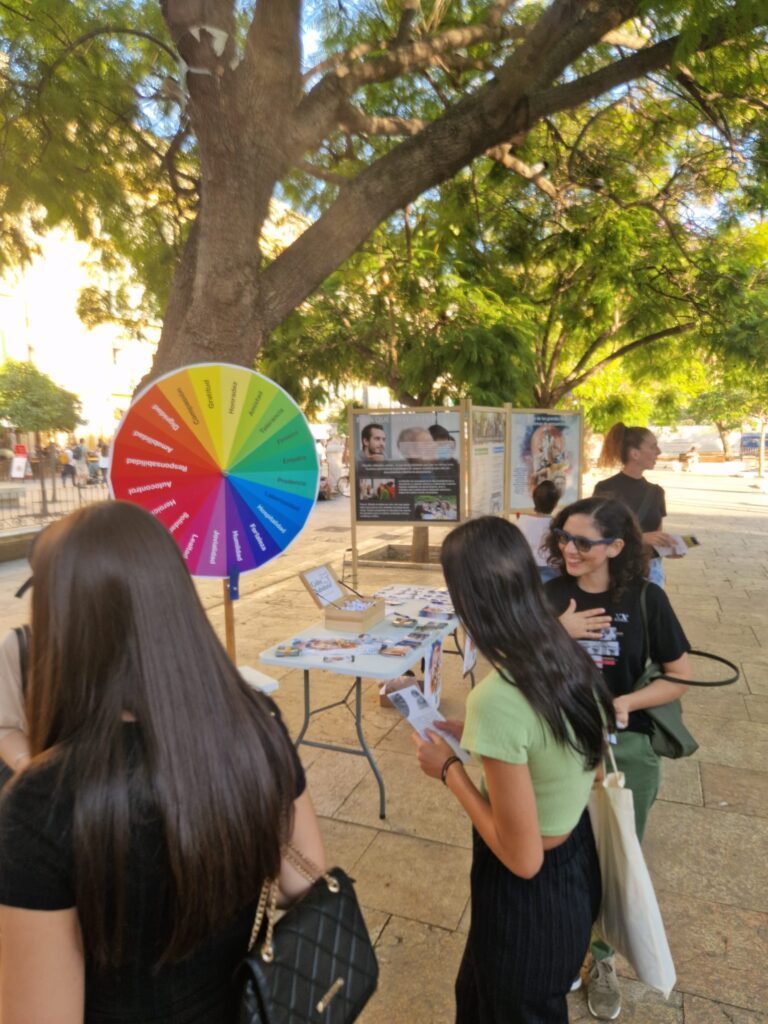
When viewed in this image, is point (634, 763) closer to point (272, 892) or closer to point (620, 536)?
point (620, 536)

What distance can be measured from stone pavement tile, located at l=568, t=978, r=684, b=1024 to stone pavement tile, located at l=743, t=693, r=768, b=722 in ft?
9.02

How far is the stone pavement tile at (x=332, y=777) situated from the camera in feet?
11.7

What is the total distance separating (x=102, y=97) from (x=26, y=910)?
5.59 metres

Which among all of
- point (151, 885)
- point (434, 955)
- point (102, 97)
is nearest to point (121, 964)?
point (151, 885)

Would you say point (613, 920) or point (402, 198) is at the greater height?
point (402, 198)

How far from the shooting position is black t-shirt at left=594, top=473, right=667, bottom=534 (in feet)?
14.2

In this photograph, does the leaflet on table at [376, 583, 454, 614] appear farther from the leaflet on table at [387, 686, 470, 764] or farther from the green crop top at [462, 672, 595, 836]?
the green crop top at [462, 672, 595, 836]

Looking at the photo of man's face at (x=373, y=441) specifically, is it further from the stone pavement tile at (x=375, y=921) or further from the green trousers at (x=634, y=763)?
the green trousers at (x=634, y=763)

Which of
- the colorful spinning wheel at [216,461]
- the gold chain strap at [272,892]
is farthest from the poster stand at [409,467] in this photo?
the gold chain strap at [272,892]

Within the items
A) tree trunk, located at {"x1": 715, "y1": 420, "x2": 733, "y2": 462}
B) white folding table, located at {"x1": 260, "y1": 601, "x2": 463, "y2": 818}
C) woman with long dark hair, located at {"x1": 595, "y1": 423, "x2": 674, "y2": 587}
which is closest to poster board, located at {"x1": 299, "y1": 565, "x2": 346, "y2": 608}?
white folding table, located at {"x1": 260, "y1": 601, "x2": 463, "y2": 818}

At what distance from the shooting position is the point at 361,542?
1214cm

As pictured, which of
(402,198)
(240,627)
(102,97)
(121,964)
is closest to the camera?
(121,964)

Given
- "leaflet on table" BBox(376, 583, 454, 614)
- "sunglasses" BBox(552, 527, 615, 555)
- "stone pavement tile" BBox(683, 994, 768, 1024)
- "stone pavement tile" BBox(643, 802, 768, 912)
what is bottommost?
"stone pavement tile" BBox(683, 994, 768, 1024)

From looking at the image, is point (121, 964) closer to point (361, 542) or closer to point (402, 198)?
point (402, 198)
